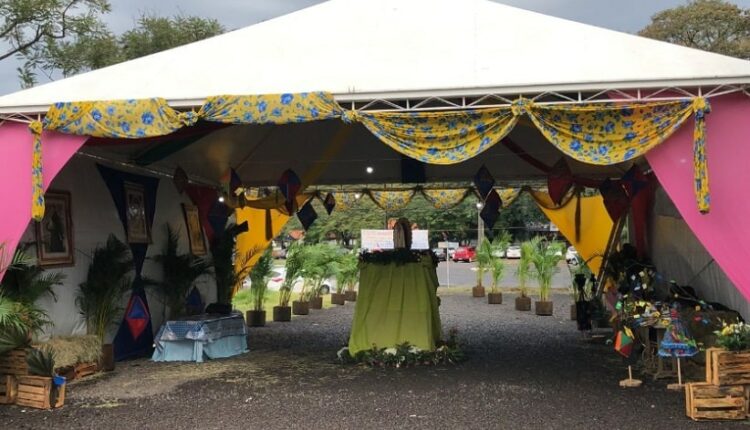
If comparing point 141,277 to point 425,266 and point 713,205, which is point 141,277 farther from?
point 713,205

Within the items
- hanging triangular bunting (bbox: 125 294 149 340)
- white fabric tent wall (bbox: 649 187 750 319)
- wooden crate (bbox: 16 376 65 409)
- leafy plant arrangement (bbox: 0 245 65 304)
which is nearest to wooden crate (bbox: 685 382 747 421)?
white fabric tent wall (bbox: 649 187 750 319)

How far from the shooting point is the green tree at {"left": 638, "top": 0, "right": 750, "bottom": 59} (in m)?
18.2

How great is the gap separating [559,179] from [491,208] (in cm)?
189

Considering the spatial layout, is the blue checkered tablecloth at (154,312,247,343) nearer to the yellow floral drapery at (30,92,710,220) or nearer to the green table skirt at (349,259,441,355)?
Result: the green table skirt at (349,259,441,355)

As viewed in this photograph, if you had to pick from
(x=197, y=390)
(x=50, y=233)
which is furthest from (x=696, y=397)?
(x=50, y=233)

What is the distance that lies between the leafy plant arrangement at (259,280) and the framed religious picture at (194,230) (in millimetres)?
1678

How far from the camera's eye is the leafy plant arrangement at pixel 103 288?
22.7ft

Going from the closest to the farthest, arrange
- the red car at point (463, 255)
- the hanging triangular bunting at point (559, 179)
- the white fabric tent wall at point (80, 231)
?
the white fabric tent wall at point (80, 231)
the hanging triangular bunting at point (559, 179)
the red car at point (463, 255)

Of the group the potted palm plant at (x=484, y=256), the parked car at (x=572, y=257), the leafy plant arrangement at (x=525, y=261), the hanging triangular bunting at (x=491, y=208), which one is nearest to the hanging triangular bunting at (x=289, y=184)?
the hanging triangular bunting at (x=491, y=208)

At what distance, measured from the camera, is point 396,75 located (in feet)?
17.7

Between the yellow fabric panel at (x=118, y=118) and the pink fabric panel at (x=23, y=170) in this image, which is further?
the pink fabric panel at (x=23, y=170)

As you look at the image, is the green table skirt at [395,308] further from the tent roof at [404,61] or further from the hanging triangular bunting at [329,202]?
the hanging triangular bunting at [329,202]

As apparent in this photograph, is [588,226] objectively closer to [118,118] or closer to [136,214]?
[136,214]

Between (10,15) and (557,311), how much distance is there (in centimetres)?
1165
